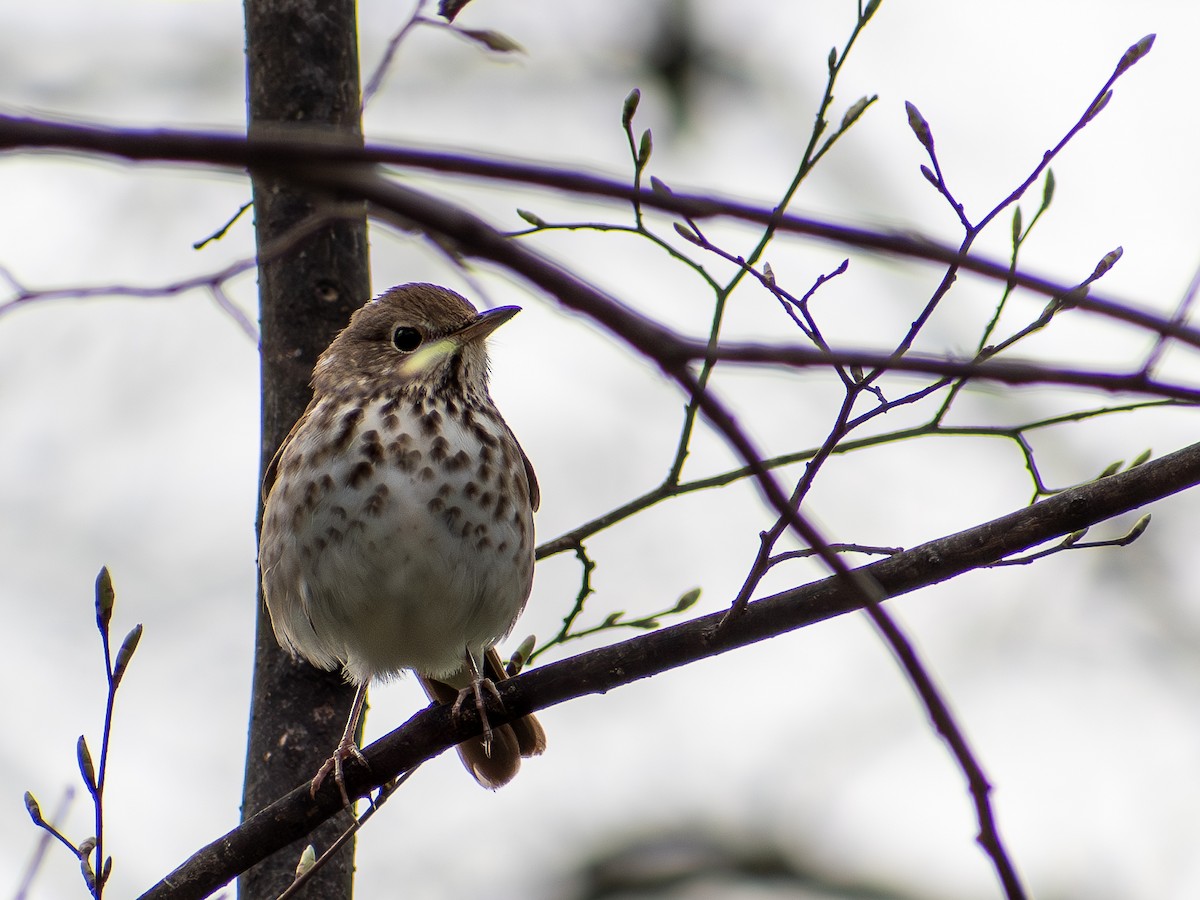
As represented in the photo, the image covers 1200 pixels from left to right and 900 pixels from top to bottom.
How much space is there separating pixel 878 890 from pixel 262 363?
398 centimetres

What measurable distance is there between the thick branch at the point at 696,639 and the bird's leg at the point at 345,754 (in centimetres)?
4

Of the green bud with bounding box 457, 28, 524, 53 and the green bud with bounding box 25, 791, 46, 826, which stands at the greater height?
the green bud with bounding box 457, 28, 524, 53

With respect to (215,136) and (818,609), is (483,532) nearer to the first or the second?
(818,609)

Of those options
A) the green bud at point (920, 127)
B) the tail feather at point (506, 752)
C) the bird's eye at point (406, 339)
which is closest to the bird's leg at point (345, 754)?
the tail feather at point (506, 752)

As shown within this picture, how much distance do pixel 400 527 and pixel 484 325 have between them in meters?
1.24

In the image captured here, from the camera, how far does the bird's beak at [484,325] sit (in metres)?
6.21

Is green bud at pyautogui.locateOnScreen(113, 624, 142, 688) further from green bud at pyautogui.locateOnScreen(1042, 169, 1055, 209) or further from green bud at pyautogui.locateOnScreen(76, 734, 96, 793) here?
green bud at pyautogui.locateOnScreen(1042, 169, 1055, 209)

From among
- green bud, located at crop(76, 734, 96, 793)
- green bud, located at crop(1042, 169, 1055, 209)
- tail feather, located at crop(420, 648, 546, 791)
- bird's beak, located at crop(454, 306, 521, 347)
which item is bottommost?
green bud, located at crop(76, 734, 96, 793)

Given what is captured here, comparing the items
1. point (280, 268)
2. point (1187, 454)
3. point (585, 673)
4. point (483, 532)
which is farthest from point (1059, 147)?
point (280, 268)

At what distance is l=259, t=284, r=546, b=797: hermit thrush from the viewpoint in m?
5.50

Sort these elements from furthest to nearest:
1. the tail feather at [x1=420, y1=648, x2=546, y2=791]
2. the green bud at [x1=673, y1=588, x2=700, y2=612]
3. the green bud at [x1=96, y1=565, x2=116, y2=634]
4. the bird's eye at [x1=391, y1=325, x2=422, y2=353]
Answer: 1. the bird's eye at [x1=391, y1=325, x2=422, y2=353]
2. the tail feather at [x1=420, y1=648, x2=546, y2=791]
3. the green bud at [x1=673, y1=588, x2=700, y2=612]
4. the green bud at [x1=96, y1=565, x2=116, y2=634]

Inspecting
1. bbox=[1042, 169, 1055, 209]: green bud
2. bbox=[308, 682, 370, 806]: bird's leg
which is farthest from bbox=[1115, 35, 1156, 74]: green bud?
bbox=[308, 682, 370, 806]: bird's leg

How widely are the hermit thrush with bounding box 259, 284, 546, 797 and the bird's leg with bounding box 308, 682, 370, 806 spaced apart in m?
0.02

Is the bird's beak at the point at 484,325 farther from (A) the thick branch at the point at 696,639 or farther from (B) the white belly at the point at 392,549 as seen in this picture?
(A) the thick branch at the point at 696,639
